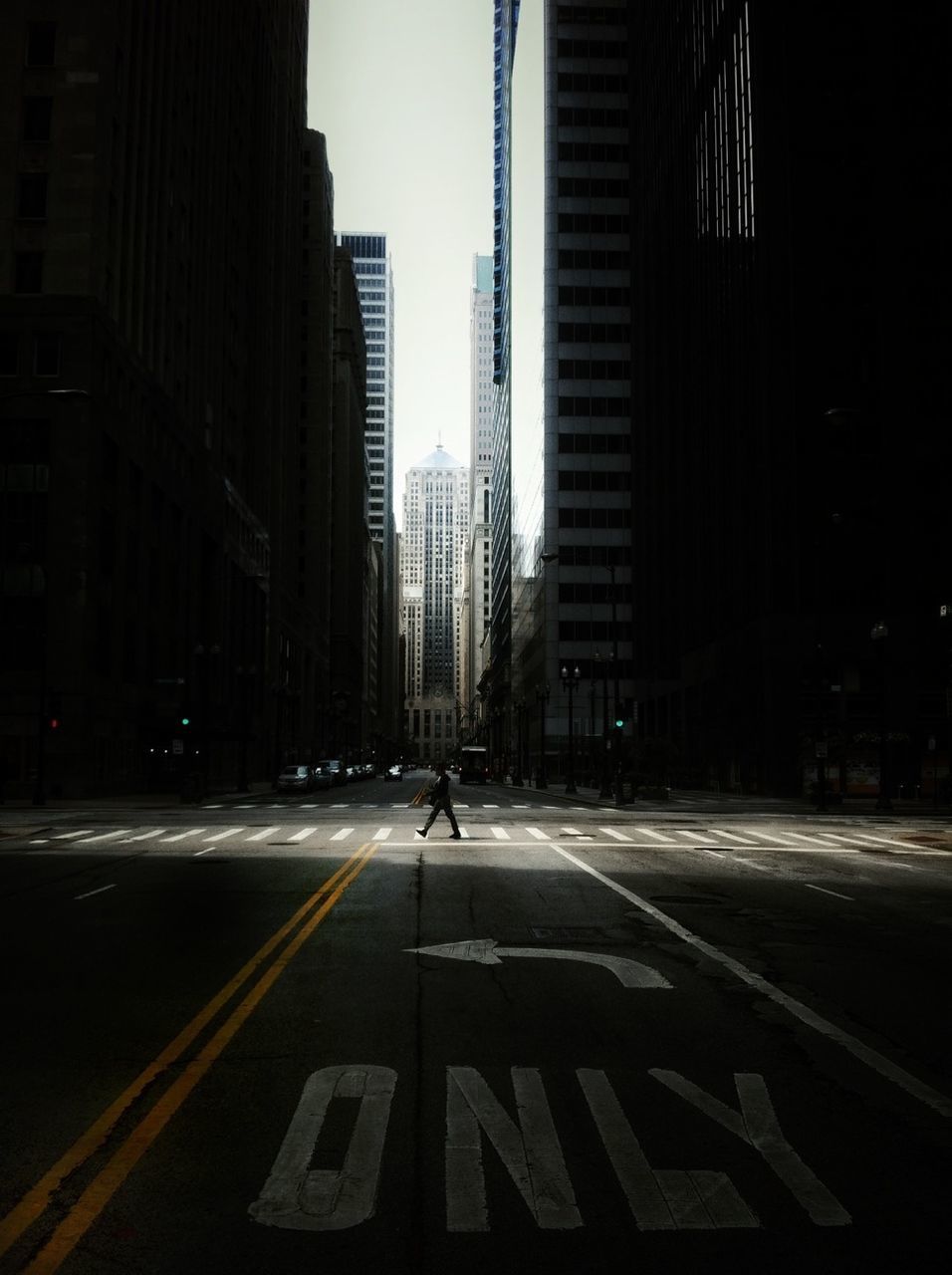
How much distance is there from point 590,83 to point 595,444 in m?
37.1

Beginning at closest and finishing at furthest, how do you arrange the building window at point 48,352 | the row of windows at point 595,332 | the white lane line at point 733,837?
the white lane line at point 733,837, the building window at point 48,352, the row of windows at point 595,332

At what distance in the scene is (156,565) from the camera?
2675 inches

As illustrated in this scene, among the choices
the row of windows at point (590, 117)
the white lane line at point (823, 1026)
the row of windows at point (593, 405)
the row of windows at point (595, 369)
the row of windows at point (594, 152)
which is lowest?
the white lane line at point (823, 1026)

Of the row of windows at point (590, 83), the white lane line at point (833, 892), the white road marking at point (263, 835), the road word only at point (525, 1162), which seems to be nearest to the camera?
the road word only at point (525, 1162)

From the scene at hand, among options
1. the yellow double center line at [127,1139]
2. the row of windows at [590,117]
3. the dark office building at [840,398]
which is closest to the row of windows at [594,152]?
the row of windows at [590,117]

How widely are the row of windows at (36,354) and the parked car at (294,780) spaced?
2490 cm

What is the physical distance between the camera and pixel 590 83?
376 feet

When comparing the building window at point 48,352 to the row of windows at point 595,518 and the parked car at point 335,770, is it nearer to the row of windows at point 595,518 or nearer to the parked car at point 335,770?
the parked car at point 335,770

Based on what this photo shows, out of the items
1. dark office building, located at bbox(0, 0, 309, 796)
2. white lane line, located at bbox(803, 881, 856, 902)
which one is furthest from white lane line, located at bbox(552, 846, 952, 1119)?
dark office building, located at bbox(0, 0, 309, 796)

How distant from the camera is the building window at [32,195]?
5375 cm

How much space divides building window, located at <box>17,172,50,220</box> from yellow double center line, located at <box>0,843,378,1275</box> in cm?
5182

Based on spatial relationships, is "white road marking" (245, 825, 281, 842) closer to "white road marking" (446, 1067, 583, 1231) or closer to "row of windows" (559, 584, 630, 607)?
"white road marking" (446, 1067, 583, 1231)

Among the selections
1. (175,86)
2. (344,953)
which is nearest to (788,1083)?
(344,953)

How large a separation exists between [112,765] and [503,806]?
2176 cm
